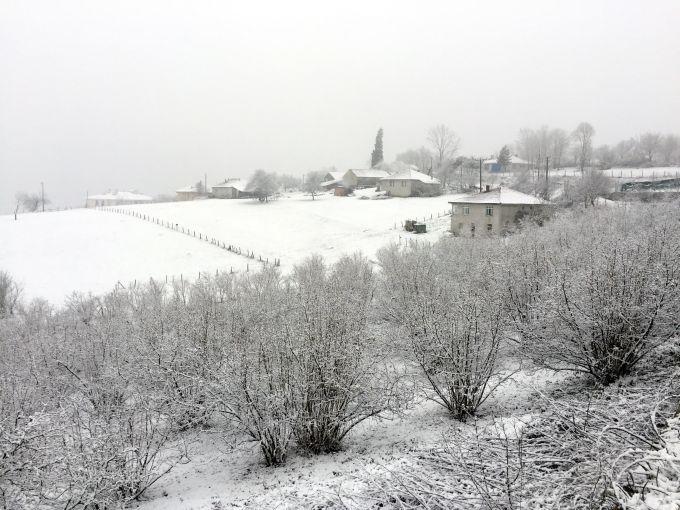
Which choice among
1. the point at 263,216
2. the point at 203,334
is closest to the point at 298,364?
the point at 203,334

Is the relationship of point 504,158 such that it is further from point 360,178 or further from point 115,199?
point 115,199

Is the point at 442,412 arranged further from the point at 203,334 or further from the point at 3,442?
the point at 3,442

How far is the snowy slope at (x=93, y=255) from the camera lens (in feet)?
A: 138

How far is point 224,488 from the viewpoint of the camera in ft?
37.5

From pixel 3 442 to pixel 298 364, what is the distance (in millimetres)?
6764

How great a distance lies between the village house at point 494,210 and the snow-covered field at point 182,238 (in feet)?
13.5

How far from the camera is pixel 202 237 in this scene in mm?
57344

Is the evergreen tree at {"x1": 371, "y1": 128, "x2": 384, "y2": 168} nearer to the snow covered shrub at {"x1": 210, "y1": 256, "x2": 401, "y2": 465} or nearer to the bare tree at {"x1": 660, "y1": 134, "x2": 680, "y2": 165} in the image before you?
the bare tree at {"x1": 660, "y1": 134, "x2": 680, "y2": 165}

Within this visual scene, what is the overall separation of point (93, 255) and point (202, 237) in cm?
1287

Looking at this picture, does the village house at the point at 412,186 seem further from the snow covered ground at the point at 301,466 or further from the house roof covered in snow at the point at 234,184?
the snow covered ground at the point at 301,466

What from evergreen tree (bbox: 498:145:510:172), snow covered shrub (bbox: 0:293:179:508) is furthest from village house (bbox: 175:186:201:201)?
snow covered shrub (bbox: 0:293:179:508)

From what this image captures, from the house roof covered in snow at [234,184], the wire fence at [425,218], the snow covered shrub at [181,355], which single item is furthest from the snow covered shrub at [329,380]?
the house roof covered in snow at [234,184]

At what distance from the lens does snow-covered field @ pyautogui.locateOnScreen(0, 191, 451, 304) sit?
44.2 metres

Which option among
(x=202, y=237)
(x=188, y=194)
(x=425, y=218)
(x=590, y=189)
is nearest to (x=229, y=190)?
(x=188, y=194)
